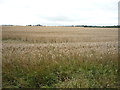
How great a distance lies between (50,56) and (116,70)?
8.62 feet

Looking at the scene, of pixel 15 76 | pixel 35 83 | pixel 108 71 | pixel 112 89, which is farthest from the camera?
pixel 108 71

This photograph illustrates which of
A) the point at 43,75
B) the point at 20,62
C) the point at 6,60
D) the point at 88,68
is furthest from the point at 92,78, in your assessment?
the point at 6,60

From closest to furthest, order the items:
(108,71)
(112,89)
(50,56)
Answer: (112,89) → (108,71) → (50,56)

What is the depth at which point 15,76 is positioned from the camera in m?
5.43

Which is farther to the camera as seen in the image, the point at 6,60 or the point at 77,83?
the point at 6,60

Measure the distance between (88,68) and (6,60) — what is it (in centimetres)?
311

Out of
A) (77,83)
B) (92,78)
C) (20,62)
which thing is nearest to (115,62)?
(92,78)

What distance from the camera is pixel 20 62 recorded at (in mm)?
6262

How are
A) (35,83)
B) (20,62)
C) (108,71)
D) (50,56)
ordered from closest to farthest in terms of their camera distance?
(35,83) < (108,71) < (20,62) < (50,56)

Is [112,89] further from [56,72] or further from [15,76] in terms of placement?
[15,76]

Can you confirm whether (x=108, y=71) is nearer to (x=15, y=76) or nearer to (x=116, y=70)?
(x=116, y=70)

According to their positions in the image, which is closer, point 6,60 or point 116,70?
point 116,70

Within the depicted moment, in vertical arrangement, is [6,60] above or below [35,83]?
above

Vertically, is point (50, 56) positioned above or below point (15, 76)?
above
